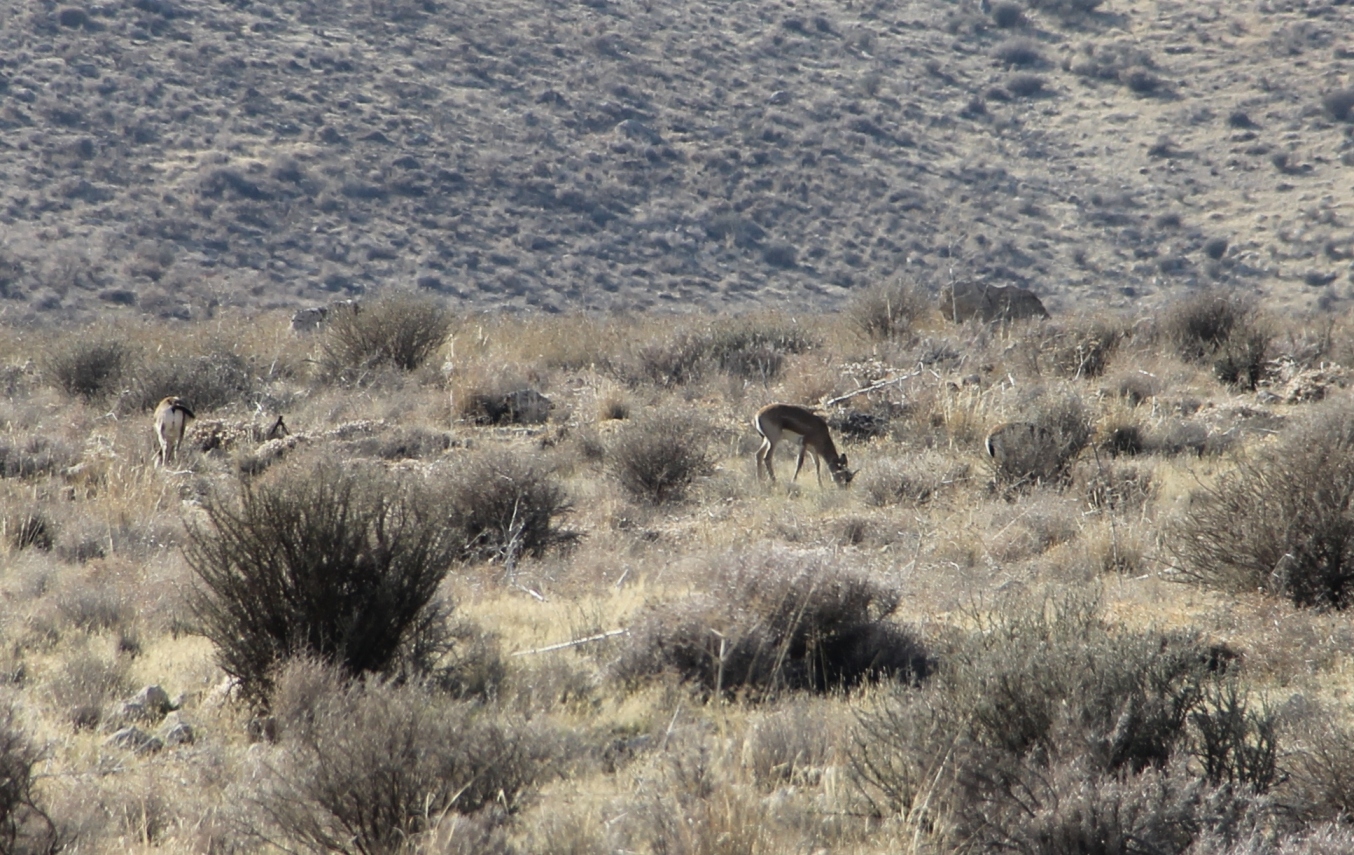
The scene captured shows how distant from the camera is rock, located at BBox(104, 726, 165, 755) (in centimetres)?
497

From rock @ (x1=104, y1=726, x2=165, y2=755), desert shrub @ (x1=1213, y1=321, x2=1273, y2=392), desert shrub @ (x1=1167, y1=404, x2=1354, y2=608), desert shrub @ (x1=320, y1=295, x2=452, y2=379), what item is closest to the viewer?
rock @ (x1=104, y1=726, x2=165, y2=755)

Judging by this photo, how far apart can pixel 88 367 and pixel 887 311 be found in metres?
11.7

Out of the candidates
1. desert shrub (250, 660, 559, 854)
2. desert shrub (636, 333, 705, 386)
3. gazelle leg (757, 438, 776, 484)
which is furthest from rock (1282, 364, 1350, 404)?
desert shrub (250, 660, 559, 854)

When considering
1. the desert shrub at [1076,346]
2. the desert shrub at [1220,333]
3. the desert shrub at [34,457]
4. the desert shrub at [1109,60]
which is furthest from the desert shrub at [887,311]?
the desert shrub at [1109,60]

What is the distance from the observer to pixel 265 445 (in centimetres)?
1166

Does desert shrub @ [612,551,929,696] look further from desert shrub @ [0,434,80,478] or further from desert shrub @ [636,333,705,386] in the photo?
desert shrub @ [636,333,705,386]

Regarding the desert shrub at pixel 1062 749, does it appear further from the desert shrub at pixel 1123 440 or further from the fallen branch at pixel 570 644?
the desert shrub at pixel 1123 440

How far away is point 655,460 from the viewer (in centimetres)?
1063

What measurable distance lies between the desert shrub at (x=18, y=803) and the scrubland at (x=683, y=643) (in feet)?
0.04

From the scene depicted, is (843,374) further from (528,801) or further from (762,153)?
(762,153)

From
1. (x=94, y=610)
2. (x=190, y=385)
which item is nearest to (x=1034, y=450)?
(x=94, y=610)

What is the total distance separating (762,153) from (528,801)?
1525 inches

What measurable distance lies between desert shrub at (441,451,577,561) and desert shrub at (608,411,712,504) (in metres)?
1.68

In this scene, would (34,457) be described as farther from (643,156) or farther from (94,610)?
(643,156)
